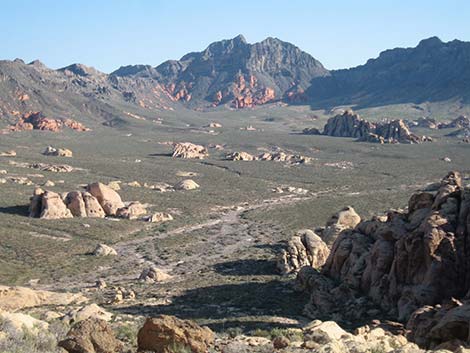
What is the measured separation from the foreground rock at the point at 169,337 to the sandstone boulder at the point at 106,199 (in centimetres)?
4318

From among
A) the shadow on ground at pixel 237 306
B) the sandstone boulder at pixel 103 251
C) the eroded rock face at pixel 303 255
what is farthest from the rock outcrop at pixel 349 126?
the shadow on ground at pixel 237 306

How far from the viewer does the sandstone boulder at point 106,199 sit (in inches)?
2286

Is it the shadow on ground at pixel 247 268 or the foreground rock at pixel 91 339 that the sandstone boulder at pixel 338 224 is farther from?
the foreground rock at pixel 91 339

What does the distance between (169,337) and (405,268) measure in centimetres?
1502

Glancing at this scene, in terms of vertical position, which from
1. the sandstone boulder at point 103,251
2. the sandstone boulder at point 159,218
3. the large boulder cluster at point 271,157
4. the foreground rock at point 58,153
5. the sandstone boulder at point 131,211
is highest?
the foreground rock at point 58,153

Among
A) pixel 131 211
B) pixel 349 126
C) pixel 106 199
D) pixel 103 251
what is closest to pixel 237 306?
pixel 103 251

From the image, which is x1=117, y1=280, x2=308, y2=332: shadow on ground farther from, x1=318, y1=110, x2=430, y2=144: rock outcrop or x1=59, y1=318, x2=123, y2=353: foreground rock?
x1=318, y1=110, x2=430, y2=144: rock outcrop

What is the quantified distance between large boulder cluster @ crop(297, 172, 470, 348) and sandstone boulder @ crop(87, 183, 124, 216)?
30.5 metres

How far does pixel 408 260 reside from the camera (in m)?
26.8

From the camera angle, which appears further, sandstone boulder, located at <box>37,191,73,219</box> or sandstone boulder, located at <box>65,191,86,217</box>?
sandstone boulder, located at <box>65,191,86,217</box>

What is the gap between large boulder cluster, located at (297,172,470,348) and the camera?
25062 mm

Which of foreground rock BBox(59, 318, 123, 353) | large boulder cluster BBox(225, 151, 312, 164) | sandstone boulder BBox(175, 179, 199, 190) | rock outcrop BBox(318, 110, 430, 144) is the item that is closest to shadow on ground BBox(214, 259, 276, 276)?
foreground rock BBox(59, 318, 123, 353)

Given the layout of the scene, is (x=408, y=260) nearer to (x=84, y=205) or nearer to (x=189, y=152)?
(x=84, y=205)

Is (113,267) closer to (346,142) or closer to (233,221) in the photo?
(233,221)
